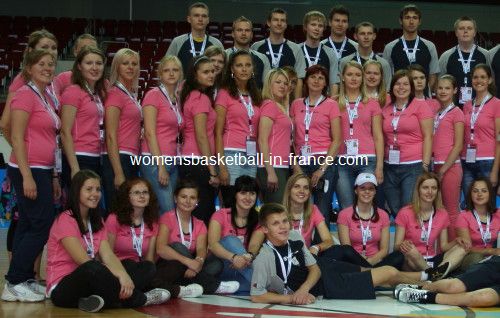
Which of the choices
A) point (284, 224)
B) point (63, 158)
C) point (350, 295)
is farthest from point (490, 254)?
point (63, 158)

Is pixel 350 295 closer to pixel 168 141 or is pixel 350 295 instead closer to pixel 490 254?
pixel 490 254

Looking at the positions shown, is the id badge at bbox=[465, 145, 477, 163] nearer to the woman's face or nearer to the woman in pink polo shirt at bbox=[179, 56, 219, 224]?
the woman in pink polo shirt at bbox=[179, 56, 219, 224]

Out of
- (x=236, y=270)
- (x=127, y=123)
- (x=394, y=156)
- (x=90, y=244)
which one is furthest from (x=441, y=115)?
(x=90, y=244)

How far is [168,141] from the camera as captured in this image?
736cm

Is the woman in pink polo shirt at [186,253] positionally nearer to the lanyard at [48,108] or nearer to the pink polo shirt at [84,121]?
the pink polo shirt at [84,121]

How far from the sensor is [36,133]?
6.54 metres

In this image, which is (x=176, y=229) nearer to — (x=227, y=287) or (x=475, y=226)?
(x=227, y=287)

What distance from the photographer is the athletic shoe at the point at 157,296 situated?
20.9 ft

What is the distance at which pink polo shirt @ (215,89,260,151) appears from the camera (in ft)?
24.9

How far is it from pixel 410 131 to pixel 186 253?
2.31m

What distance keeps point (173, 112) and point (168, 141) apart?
0.79ft

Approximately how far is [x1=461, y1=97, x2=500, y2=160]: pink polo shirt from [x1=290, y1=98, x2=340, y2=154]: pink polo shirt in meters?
1.33

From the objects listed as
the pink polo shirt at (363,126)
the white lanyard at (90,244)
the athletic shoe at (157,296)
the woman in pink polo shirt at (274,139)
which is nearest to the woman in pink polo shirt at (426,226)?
the pink polo shirt at (363,126)

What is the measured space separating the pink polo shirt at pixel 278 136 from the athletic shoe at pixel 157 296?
1.70 meters
